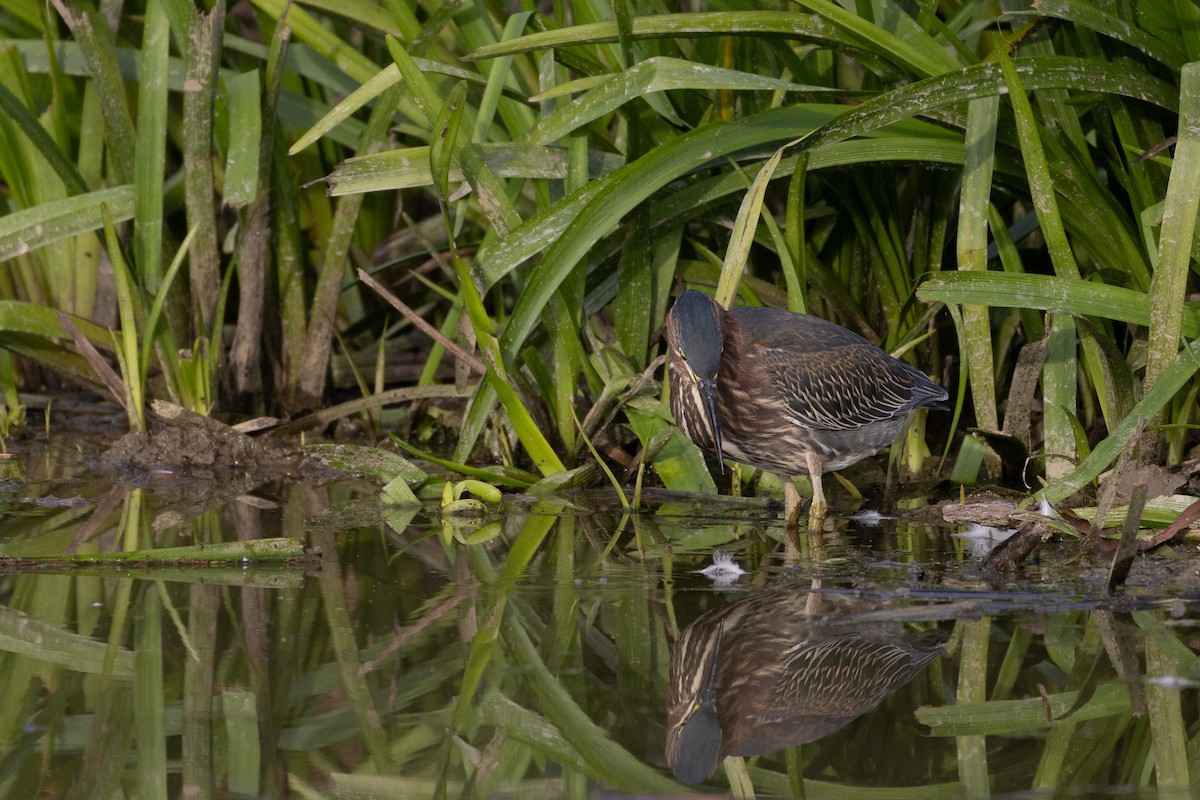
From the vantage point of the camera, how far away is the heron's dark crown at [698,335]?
4.64m

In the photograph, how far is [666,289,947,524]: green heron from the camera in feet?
16.6

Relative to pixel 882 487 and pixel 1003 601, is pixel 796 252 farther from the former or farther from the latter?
pixel 1003 601

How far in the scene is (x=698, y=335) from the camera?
4664 mm

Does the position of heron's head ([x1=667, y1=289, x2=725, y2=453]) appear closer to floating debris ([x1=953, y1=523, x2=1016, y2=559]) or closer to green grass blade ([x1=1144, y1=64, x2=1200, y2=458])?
floating debris ([x1=953, y1=523, x2=1016, y2=559])

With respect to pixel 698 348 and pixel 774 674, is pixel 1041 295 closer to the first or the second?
pixel 698 348

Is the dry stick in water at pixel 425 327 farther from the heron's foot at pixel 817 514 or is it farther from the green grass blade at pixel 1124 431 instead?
the green grass blade at pixel 1124 431

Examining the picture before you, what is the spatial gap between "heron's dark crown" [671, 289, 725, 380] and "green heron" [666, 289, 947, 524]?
0.20 metres

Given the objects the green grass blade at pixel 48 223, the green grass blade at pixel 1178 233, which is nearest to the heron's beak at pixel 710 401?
the green grass blade at pixel 1178 233

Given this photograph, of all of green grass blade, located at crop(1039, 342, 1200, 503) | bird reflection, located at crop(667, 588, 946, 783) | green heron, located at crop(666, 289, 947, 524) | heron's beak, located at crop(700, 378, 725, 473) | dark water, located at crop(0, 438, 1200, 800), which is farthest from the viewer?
green heron, located at crop(666, 289, 947, 524)

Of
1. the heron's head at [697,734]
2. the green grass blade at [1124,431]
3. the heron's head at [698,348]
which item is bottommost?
the heron's head at [697,734]

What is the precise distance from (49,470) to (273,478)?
97 centimetres

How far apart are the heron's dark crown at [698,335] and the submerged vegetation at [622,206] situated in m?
0.48

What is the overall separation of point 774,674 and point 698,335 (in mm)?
1811

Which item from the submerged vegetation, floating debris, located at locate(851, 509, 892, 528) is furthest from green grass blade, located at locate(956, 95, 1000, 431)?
floating debris, located at locate(851, 509, 892, 528)
